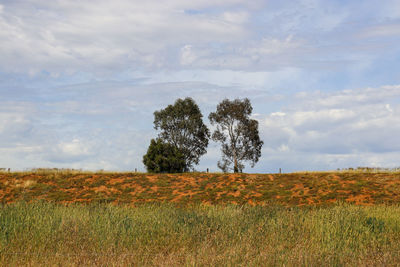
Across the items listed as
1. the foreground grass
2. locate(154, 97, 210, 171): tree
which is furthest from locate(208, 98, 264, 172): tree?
the foreground grass

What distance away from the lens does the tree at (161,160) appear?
1900 inches

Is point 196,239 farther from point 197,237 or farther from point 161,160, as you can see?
point 161,160

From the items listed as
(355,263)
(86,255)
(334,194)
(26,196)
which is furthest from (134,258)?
(26,196)

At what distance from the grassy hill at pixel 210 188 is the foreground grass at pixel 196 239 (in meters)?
9.39

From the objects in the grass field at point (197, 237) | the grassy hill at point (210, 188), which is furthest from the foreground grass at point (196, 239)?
the grassy hill at point (210, 188)

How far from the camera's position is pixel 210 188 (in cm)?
2705

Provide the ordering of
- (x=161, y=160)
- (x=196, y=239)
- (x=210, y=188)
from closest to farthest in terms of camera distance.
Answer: (x=196, y=239), (x=210, y=188), (x=161, y=160)

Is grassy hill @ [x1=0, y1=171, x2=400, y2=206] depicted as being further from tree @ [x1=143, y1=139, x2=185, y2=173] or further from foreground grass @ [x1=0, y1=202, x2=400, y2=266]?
tree @ [x1=143, y1=139, x2=185, y2=173]

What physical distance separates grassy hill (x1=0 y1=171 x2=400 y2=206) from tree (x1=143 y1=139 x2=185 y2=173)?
623 inches

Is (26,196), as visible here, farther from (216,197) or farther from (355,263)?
(355,263)

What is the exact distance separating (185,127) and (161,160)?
9.22m

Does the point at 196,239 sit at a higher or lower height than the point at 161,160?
lower

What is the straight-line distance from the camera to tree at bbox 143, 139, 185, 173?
4825 centimetres

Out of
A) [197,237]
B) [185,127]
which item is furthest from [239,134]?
[197,237]
